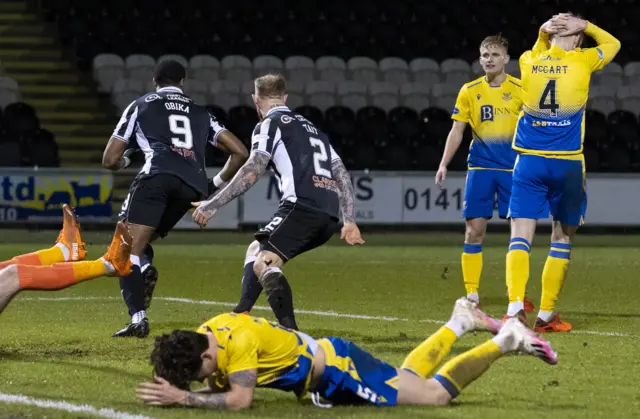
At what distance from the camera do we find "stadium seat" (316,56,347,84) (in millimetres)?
25281

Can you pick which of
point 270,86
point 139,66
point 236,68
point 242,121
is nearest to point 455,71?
point 236,68

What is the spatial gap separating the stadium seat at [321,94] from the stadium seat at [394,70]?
169 cm

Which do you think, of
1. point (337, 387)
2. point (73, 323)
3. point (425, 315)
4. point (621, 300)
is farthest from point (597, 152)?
point (337, 387)

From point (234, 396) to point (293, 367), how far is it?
1.03 ft

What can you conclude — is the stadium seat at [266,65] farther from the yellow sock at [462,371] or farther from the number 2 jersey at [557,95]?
the yellow sock at [462,371]

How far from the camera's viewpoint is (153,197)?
9008 mm

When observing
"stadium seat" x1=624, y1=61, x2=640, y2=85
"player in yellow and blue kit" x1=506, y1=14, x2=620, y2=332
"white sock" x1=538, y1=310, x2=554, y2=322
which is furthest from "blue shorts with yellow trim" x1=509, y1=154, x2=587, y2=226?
"stadium seat" x1=624, y1=61, x2=640, y2=85

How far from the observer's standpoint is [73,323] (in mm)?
10000

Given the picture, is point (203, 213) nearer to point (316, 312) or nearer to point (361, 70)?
point (316, 312)

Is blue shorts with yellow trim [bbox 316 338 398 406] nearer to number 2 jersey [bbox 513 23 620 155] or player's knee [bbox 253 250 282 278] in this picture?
player's knee [bbox 253 250 282 278]

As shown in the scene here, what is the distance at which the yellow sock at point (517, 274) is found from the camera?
29.5 feet

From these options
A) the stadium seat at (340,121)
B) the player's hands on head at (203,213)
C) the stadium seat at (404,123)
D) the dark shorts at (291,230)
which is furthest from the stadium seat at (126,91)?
the player's hands on head at (203,213)

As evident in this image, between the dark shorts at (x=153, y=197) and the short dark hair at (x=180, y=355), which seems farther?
the dark shorts at (x=153, y=197)

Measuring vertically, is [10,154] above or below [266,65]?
below
